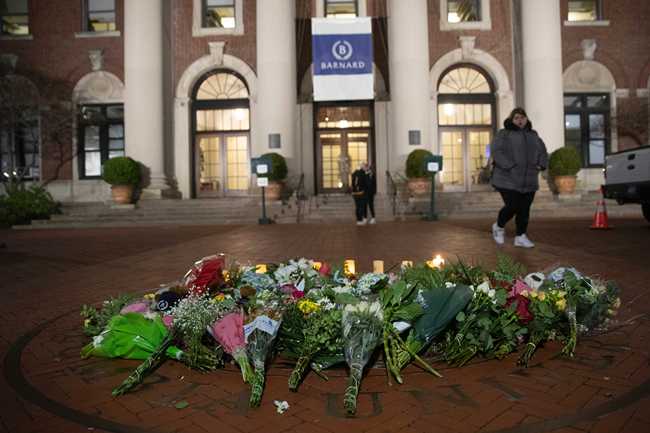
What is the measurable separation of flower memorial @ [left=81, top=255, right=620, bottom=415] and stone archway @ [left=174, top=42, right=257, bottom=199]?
18.8 metres

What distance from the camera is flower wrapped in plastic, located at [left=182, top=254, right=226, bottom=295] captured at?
146 inches

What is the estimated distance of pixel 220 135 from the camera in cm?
2219

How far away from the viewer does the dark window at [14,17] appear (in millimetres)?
22734

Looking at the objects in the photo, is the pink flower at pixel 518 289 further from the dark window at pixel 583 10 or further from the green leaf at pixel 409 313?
the dark window at pixel 583 10

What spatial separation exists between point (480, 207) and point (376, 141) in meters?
6.38

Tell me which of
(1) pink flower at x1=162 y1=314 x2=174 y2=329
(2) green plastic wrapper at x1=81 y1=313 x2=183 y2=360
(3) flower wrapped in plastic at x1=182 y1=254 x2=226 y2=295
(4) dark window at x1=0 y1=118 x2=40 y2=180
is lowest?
(2) green plastic wrapper at x1=81 y1=313 x2=183 y2=360

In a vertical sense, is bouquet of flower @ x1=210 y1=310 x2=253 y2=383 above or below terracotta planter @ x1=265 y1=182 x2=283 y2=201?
below

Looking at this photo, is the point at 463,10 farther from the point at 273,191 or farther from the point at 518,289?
the point at 518,289

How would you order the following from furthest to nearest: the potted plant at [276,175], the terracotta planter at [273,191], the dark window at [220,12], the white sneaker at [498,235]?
the dark window at [220,12], the terracotta planter at [273,191], the potted plant at [276,175], the white sneaker at [498,235]

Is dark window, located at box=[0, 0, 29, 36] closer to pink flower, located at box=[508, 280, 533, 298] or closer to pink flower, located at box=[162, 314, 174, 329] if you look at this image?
pink flower, located at box=[162, 314, 174, 329]

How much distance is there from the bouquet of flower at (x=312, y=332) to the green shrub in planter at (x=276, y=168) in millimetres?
14779

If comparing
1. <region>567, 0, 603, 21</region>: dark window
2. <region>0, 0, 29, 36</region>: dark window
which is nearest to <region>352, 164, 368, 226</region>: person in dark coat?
<region>567, 0, 603, 21</region>: dark window

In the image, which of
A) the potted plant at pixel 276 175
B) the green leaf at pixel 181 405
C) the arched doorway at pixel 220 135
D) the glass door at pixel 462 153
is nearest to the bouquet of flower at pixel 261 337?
the green leaf at pixel 181 405

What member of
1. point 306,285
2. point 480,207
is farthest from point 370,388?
point 480,207
